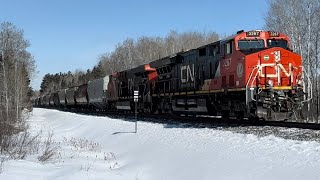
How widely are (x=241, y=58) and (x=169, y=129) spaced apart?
3.94 m

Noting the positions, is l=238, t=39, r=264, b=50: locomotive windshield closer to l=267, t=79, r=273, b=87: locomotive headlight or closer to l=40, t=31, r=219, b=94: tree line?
l=267, t=79, r=273, b=87: locomotive headlight

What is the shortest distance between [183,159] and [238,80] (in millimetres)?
5809

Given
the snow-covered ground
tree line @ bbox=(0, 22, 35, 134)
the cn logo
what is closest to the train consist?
the cn logo

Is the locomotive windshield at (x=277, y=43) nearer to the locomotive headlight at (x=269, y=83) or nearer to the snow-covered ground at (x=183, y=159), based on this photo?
the locomotive headlight at (x=269, y=83)

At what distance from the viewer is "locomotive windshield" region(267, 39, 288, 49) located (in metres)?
16.5

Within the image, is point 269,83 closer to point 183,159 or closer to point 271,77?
point 271,77

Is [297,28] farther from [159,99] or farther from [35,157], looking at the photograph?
[35,157]

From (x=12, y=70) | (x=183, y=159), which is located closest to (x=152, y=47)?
(x=12, y=70)

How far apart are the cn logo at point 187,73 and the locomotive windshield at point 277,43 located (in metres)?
5.34

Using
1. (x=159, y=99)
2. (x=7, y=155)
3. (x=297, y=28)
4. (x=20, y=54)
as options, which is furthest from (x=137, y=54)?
(x=7, y=155)

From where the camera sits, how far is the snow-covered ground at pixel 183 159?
27.3 ft

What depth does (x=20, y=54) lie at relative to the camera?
5159 cm

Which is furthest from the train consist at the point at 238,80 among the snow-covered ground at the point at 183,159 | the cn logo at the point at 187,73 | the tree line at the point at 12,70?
the tree line at the point at 12,70

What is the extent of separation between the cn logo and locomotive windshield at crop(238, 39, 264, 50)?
16.3 feet
